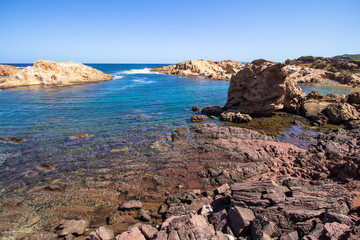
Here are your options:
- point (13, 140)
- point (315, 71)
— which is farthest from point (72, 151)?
point (315, 71)

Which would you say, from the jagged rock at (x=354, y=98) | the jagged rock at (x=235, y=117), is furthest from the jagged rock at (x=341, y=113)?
the jagged rock at (x=235, y=117)

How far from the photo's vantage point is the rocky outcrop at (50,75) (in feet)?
180

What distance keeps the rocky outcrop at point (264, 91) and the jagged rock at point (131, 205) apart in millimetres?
20477

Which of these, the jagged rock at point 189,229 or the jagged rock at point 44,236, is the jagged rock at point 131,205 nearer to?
the jagged rock at point 189,229

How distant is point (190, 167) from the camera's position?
1380 cm

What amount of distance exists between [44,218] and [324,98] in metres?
33.8

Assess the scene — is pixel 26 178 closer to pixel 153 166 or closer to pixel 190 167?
pixel 153 166

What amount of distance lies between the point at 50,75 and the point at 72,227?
62770 millimetres

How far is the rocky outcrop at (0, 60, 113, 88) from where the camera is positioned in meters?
54.9

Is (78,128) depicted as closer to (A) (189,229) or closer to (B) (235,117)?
(B) (235,117)

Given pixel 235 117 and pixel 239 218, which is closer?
pixel 239 218

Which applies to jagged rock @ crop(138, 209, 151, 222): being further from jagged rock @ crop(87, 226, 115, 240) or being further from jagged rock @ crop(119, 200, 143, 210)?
jagged rock @ crop(87, 226, 115, 240)

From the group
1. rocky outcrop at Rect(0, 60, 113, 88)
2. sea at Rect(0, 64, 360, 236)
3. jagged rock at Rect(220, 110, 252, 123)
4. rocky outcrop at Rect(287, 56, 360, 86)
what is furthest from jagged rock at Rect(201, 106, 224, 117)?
rocky outcrop at Rect(0, 60, 113, 88)

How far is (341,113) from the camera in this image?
74.6 feet
